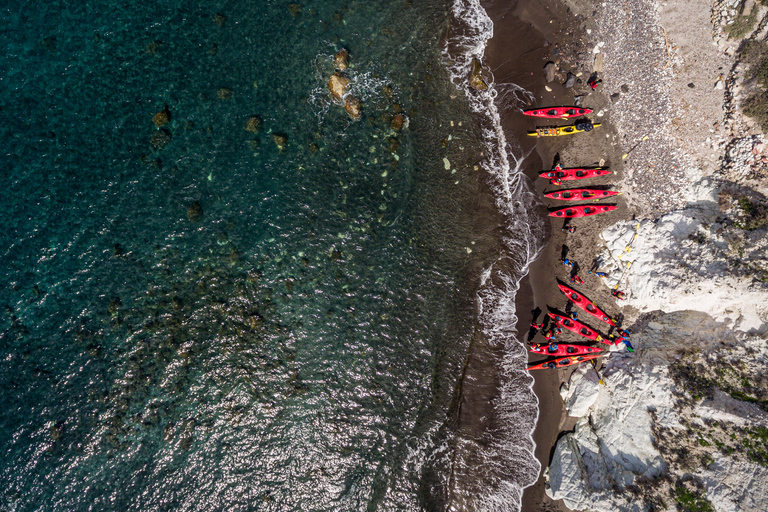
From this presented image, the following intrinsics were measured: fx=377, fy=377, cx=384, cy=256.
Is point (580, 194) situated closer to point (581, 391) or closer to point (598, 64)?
point (598, 64)

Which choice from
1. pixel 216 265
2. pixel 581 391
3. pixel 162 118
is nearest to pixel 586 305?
pixel 581 391

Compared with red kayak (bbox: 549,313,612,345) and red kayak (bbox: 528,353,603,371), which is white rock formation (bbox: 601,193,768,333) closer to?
red kayak (bbox: 549,313,612,345)

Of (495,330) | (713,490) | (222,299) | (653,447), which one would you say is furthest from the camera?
(495,330)

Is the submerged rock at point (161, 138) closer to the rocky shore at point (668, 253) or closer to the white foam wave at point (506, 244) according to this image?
the white foam wave at point (506, 244)

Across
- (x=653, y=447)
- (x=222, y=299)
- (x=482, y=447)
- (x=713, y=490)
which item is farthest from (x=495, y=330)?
(x=222, y=299)

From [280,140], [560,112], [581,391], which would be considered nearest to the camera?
[280,140]

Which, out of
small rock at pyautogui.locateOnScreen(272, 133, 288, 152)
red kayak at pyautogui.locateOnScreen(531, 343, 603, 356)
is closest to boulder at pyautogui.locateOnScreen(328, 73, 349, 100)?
small rock at pyautogui.locateOnScreen(272, 133, 288, 152)

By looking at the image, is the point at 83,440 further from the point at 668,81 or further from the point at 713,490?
the point at 668,81
